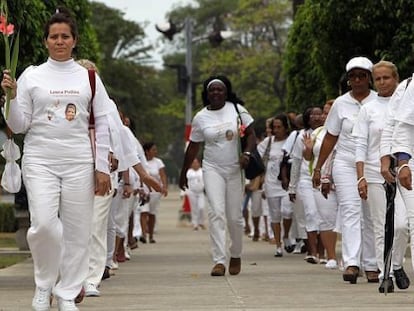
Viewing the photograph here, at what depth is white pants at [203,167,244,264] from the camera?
14.5 metres

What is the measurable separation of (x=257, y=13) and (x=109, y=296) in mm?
55521

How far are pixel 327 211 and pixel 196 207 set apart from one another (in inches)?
665

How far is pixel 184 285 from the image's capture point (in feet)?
44.0

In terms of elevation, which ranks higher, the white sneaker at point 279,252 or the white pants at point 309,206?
the white pants at point 309,206

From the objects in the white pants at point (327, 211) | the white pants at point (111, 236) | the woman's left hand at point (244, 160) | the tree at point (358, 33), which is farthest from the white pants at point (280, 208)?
the woman's left hand at point (244, 160)

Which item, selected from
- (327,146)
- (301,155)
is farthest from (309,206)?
(327,146)

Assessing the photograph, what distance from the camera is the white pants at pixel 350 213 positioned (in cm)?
1332

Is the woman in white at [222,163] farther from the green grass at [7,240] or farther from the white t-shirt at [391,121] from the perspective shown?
the green grass at [7,240]

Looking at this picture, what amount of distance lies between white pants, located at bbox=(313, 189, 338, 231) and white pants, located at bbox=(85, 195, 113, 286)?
370 centimetres

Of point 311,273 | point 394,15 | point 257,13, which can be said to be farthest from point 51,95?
point 257,13

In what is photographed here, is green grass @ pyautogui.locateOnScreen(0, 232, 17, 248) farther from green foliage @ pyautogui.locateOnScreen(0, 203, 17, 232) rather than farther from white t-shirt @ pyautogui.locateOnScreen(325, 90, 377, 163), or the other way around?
white t-shirt @ pyautogui.locateOnScreen(325, 90, 377, 163)

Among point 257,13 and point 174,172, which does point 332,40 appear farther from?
point 174,172

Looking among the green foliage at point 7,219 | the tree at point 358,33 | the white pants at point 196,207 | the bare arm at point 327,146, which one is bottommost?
the white pants at point 196,207

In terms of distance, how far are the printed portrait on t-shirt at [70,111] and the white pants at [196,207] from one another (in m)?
22.5
